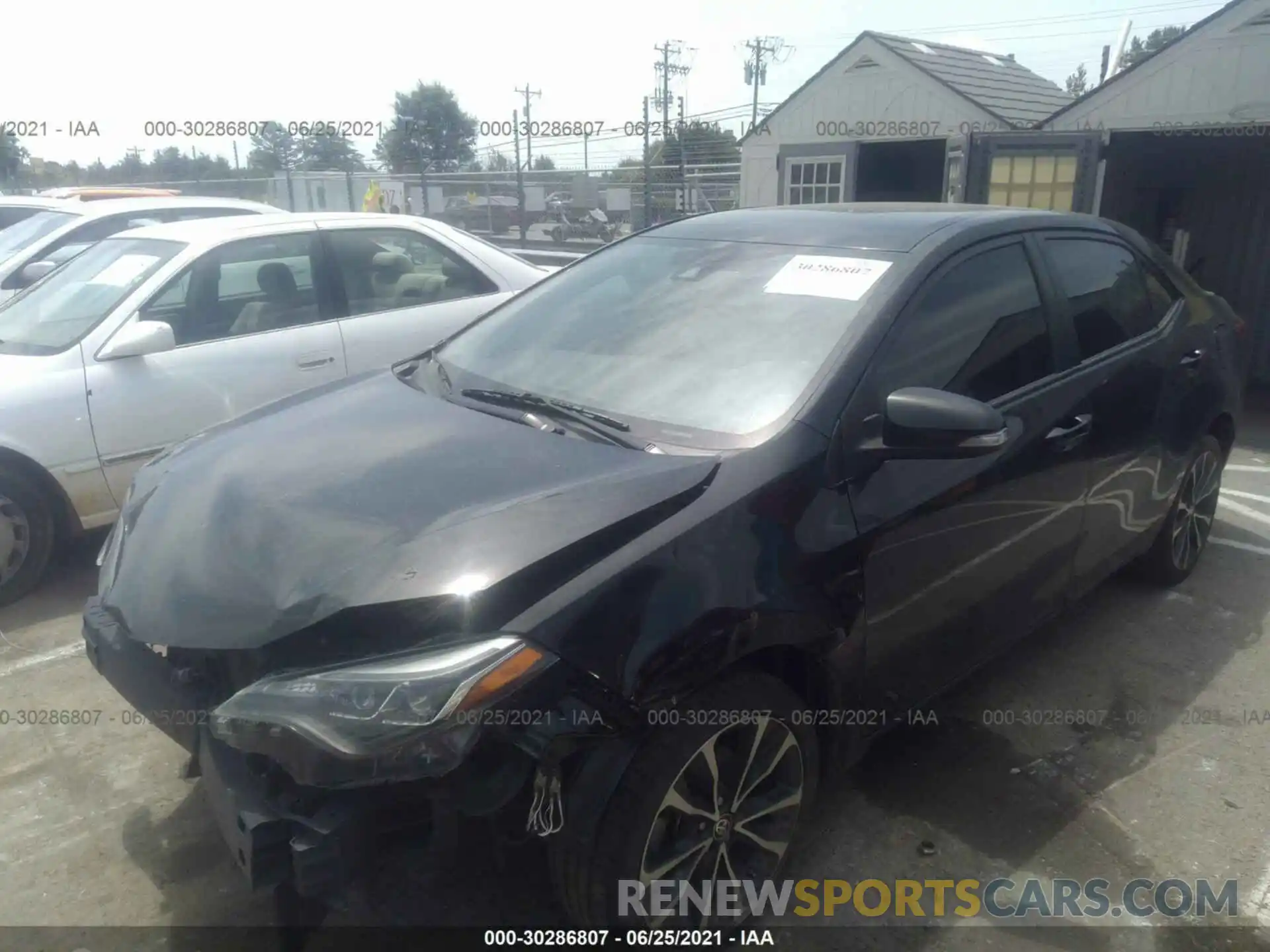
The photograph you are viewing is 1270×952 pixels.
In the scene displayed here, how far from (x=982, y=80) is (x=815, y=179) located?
2610 mm

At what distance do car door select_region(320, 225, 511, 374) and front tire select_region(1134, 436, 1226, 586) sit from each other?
11.2 feet

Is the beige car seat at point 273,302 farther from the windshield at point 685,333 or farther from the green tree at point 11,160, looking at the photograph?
the green tree at point 11,160

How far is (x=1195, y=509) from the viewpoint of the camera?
4.39m

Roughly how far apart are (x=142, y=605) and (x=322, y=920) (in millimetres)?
912

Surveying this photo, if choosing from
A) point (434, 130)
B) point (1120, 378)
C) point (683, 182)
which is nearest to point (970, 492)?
point (1120, 378)

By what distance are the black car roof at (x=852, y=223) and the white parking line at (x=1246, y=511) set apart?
278 cm

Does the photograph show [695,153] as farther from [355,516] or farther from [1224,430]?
[355,516]

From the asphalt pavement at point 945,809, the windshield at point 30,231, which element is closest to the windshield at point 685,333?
the asphalt pavement at point 945,809

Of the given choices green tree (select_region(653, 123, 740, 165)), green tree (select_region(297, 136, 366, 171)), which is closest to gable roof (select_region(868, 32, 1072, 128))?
green tree (select_region(653, 123, 740, 165))

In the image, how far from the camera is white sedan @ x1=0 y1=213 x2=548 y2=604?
422 centimetres

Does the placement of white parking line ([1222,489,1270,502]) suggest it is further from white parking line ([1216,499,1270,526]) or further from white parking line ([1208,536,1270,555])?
white parking line ([1208,536,1270,555])

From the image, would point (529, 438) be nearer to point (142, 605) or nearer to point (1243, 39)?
point (142, 605)

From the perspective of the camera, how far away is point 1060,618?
418cm

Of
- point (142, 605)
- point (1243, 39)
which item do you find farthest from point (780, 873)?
point (1243, 39)
